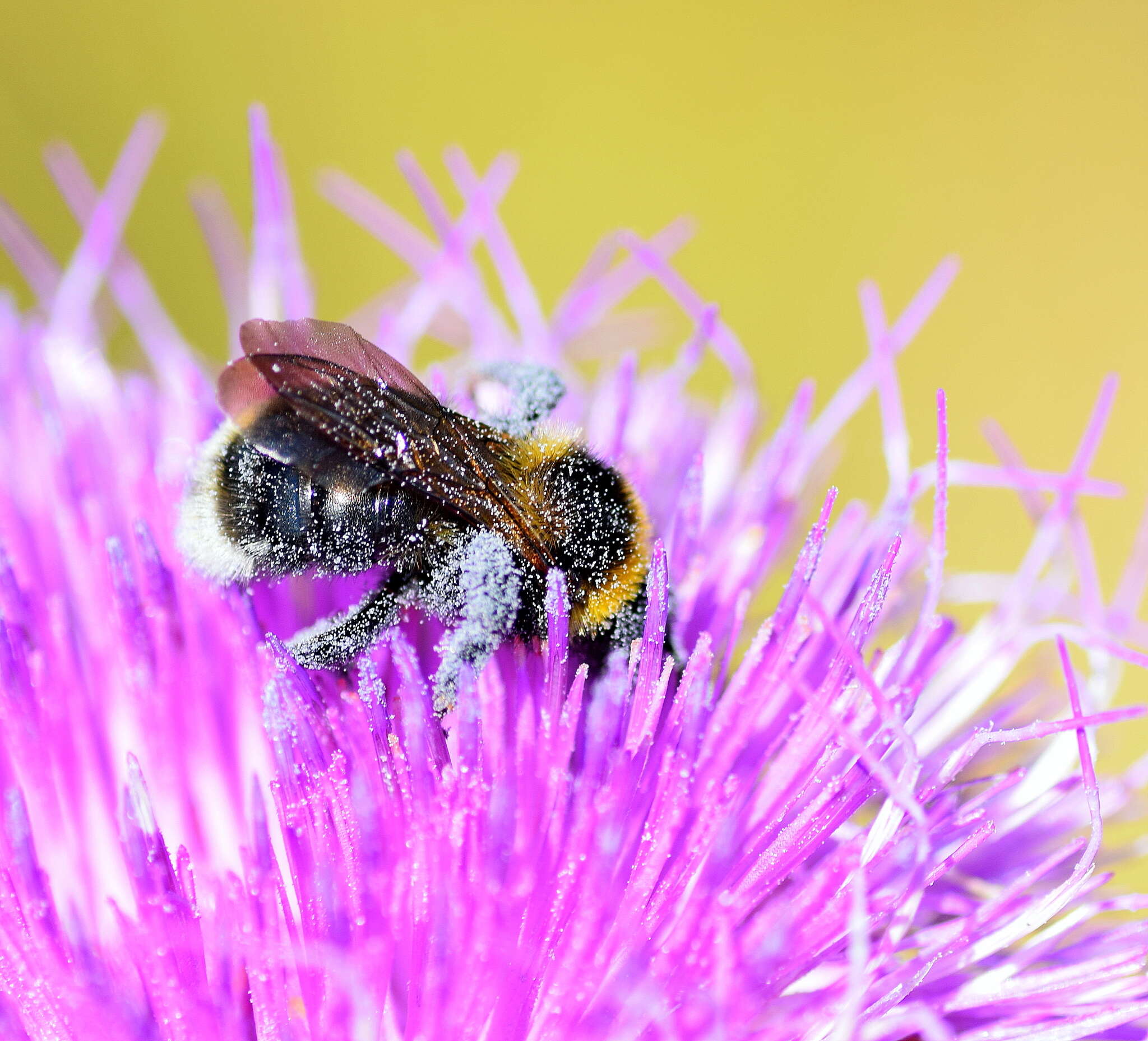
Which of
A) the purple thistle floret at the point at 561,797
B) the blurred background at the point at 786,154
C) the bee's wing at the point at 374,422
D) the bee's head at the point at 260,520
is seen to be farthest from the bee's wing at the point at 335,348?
the blurred background at the point at 786,154

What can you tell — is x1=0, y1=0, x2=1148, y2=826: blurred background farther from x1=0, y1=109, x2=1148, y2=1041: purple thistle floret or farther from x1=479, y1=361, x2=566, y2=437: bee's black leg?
x1=479, y1=361, x2=566, y2=437: bee's black leg

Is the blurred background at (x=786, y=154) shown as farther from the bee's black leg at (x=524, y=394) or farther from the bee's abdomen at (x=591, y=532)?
the bee's abdomen at (x=591, y=532)

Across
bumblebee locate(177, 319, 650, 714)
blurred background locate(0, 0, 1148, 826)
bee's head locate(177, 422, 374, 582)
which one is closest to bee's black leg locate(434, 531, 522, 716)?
bumblebee locate(177, 319, 650, 714)

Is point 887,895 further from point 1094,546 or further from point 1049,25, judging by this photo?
point 1049,25

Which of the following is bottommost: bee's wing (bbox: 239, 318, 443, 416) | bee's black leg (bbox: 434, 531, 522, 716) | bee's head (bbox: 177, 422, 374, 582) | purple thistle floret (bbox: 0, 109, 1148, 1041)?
purple thistle floret (bbox: 0, 109, 1148, 1041)

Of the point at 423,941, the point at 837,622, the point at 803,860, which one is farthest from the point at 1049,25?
the point at 423,941

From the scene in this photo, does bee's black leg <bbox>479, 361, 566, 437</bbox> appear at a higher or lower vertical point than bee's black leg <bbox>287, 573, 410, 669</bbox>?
higher

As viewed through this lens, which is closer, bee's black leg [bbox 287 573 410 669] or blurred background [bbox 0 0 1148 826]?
bee's black leg [bbox 287 573 410 669]

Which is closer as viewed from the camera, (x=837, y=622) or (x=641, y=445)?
(x=837, y=622)
